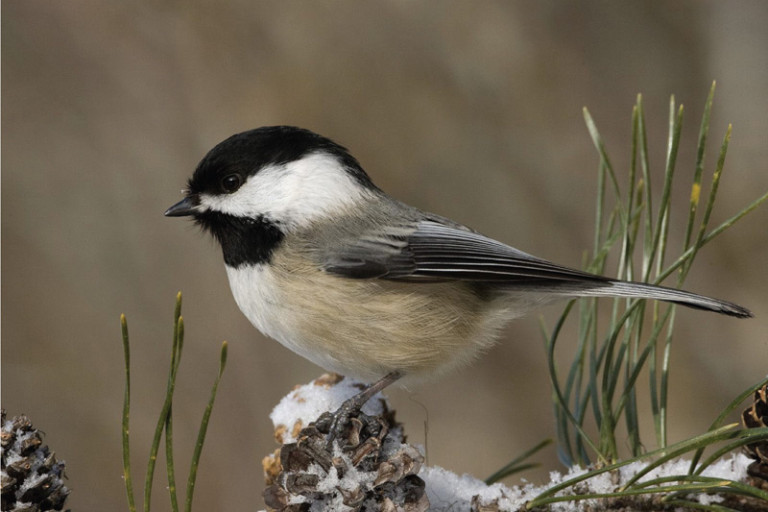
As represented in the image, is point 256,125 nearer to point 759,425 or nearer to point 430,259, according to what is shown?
point 430,259

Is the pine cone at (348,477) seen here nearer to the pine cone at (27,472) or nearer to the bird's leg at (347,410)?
the bird's leg at (347,410)

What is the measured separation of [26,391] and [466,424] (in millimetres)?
1440

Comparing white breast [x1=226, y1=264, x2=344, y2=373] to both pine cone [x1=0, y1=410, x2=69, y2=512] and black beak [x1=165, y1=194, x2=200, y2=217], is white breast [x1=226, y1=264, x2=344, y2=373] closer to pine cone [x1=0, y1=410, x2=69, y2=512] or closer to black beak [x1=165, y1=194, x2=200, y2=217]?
black beak [x1=165, y1=194, x2=200, y2=217]

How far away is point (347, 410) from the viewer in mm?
914

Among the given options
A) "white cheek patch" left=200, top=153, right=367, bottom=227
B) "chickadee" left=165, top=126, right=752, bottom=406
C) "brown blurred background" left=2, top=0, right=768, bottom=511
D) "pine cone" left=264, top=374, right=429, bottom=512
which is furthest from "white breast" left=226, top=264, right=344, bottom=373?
"brown blurred background" left=2, top=0, right=768, bottom=511

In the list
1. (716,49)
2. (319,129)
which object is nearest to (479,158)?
(319,129)

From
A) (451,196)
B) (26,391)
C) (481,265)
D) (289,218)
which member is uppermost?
(451,196)

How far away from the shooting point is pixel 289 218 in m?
1.27

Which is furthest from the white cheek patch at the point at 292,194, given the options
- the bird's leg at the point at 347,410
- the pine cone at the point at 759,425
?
the pine cone at the point at 759,425

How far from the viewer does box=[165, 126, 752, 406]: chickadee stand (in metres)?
1.17

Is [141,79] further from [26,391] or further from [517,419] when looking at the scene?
[517,419]

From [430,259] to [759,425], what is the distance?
23.7 inches

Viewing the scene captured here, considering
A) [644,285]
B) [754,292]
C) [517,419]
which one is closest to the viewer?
[644,285]

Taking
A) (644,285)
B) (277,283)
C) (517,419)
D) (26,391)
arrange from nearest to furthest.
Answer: (644,285) < (277,283) < (517,419) < (26,391)
